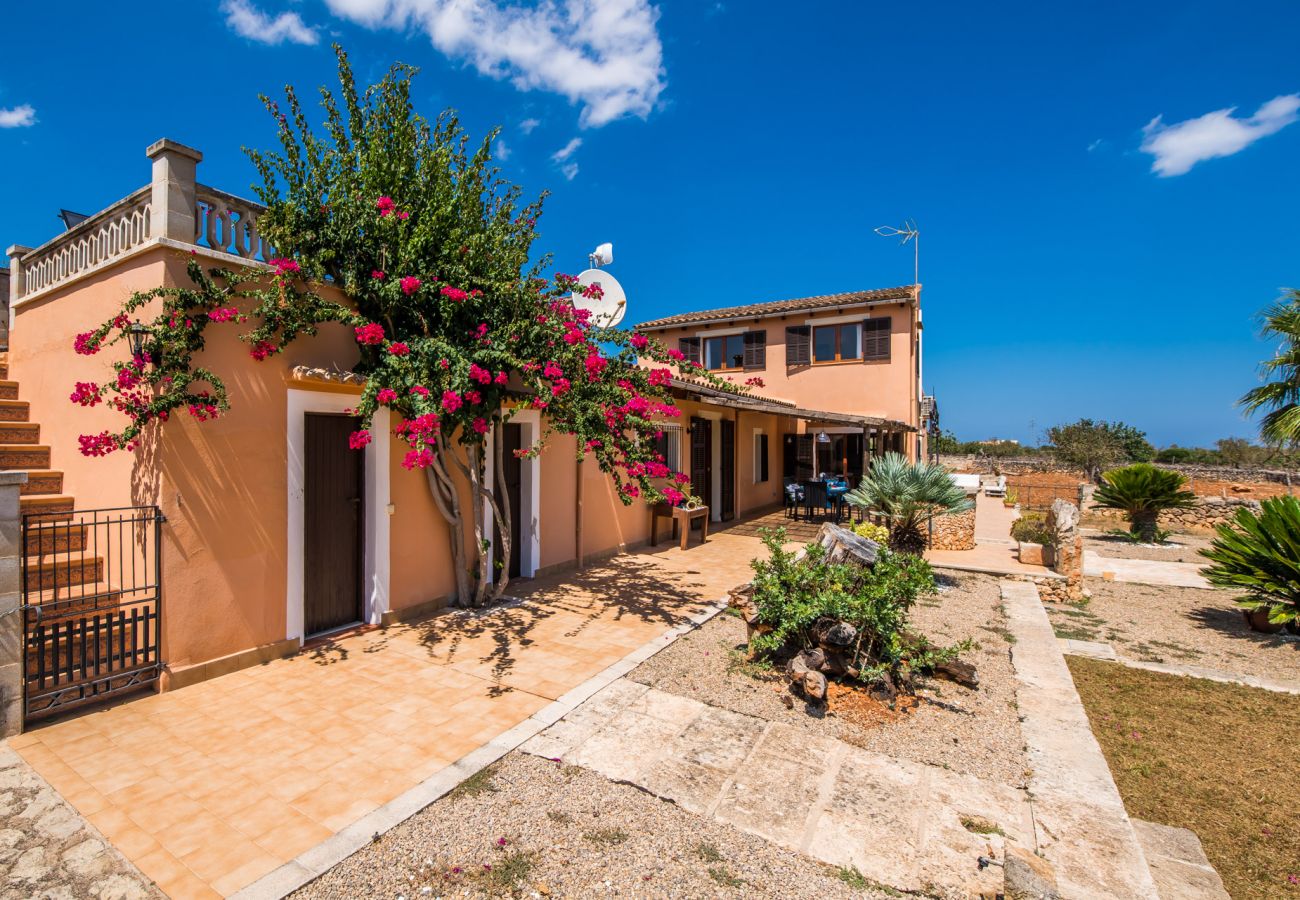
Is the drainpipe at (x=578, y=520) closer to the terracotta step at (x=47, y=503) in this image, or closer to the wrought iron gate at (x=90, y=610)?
the wrought iron gate at (x=90, y=610)

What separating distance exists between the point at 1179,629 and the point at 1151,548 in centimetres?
792

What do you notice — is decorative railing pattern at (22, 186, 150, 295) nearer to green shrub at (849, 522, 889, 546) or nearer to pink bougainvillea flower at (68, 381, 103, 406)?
pink bougainvillea flower at (68, 381, 103, 406)

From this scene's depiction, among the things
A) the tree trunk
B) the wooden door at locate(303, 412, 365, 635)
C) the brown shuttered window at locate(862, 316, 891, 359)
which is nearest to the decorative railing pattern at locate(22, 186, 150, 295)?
the wooden door at locate(303, 412, 365, 635)

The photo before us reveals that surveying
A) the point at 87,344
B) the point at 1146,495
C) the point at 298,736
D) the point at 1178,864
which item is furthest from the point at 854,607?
the point at 1146,495

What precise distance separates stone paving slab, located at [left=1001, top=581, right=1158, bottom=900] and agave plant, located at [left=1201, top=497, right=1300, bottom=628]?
12.2 ft

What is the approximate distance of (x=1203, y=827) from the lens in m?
3.44

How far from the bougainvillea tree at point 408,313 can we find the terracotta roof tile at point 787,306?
1393 cm

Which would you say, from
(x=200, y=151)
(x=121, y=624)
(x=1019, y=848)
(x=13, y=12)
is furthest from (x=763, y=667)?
(x=13, y=12)

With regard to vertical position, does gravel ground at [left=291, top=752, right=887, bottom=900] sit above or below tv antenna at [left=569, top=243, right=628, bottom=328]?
below

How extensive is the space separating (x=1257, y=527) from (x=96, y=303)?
13663 mm

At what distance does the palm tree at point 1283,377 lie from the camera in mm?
10156

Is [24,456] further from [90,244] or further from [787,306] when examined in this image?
[787,306]

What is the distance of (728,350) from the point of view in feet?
73.2

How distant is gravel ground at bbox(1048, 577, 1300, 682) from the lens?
6.35 metres
